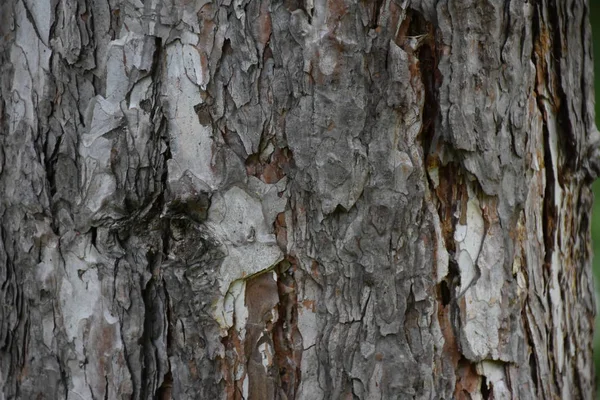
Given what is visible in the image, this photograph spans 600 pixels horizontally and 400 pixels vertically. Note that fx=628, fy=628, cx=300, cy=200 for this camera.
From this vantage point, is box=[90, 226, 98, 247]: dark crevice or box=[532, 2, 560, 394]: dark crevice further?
box=[532, 2, 560, 394]: dark crevice

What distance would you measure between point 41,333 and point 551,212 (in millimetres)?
835

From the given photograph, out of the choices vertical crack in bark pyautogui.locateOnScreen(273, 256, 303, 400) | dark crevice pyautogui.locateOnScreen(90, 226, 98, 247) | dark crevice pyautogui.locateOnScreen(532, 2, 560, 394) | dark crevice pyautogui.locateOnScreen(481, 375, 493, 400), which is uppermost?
dark crevice pyautogui.locateOnScreen(532, 2, 560, 394)

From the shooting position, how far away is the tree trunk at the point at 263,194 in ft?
2.81

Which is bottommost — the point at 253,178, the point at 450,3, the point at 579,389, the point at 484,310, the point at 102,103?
the point at 579,389

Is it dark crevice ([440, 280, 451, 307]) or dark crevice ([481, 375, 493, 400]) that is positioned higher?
dark crevice ([440, 280, 451, 307])

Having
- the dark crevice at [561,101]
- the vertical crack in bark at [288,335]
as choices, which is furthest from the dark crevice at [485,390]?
the dark crevice at [561,101]

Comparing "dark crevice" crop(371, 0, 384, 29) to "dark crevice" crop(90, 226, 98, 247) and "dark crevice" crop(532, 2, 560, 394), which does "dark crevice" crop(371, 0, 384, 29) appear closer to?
"dark crevice" crop(532, 2, 560, 394)

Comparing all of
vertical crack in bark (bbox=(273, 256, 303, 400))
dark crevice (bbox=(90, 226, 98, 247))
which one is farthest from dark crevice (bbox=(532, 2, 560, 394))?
dark crevice (bbox=(90, 226, 98, 247))

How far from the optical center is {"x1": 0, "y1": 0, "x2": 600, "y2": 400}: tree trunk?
2.81 ft

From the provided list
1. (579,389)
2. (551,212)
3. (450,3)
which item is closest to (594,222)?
(579,389)

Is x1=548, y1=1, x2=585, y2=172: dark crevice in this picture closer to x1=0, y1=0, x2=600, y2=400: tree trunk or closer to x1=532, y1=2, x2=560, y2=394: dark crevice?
x1=532, y1=2, x2=560, y2=394: dark crevice

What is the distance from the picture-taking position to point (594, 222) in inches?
81.4

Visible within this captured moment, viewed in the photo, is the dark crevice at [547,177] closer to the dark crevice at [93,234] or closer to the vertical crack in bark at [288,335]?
the vertical crack in bark at [288,335]

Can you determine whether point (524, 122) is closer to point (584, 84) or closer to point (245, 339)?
point (584, 84)
